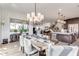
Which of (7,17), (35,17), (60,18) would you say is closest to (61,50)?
(60,18)

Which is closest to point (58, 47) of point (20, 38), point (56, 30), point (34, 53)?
point (56, 30)

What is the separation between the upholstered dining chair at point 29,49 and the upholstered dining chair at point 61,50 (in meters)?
0.23

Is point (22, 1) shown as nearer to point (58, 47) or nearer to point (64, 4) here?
point (64, 4)

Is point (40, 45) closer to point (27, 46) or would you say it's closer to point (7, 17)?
point (27, 46)

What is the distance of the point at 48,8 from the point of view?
195cm

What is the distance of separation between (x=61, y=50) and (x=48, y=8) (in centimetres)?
76

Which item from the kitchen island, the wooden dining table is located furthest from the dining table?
the kitchen island

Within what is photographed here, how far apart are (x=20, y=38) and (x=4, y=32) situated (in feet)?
0.98

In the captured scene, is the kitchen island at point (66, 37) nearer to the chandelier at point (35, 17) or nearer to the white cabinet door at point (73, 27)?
the white cabinet door at point (73, 27)

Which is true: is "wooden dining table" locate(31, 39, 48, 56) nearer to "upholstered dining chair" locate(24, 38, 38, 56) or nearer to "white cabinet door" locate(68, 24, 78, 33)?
"upholstered dining chair" locate(24, 38, 38, 56)

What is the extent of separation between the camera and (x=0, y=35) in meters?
1.99

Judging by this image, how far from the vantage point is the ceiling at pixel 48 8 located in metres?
1.91

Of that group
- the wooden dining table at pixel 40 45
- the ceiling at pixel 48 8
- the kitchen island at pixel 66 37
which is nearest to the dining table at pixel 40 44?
the wooden dining table at pixel 40 45

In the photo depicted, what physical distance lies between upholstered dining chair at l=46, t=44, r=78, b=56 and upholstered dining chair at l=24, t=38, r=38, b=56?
235 millimetres
